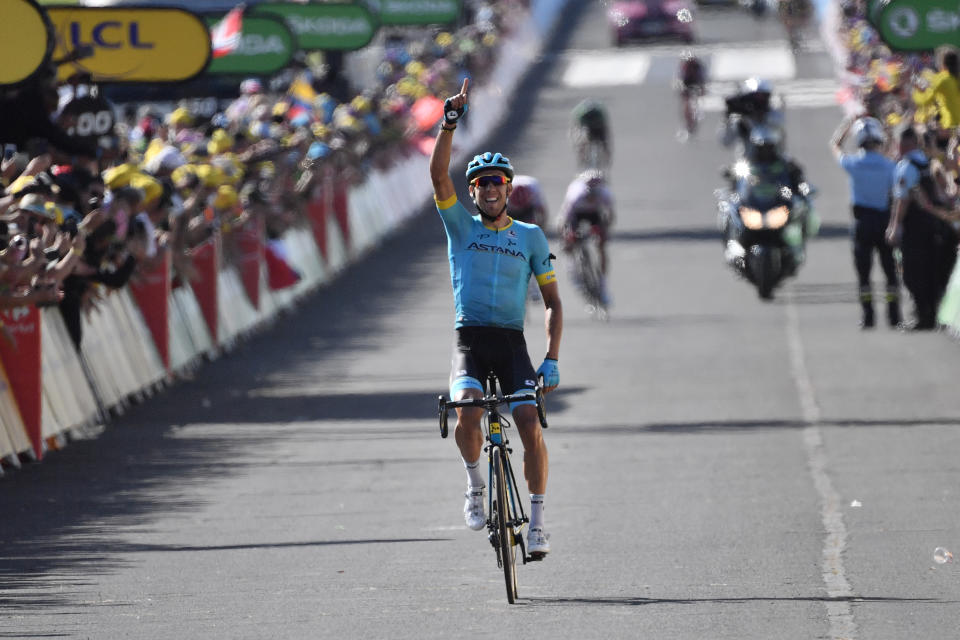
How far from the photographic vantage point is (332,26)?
91.8 feet

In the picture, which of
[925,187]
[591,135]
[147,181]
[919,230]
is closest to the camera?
[147,181]

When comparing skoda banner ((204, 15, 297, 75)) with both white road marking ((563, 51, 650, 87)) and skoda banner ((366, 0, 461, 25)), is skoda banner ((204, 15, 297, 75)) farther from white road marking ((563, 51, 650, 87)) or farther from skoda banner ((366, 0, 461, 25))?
white road marking ((563, 51, 650, 87))

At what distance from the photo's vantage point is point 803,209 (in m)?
22.9

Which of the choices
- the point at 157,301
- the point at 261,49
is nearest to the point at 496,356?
the point at 157,301

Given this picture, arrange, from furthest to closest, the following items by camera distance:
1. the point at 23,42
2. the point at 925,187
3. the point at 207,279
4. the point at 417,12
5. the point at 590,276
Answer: the point at 417,12, the point at 590,276, the point at 207,279, the point at 925,187, the point at 23,42

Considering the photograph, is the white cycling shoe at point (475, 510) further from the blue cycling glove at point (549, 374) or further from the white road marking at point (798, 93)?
the white road marking at point (798, 93)

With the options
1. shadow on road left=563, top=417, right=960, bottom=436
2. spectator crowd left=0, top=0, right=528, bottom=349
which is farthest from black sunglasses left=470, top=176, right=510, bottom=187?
shadow on road left=563, top=417, right=960, bottom=436

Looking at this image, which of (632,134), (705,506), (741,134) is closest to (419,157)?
(632,134)

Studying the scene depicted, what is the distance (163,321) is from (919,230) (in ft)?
23.5

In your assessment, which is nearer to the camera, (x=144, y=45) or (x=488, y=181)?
(x=488, y=181)

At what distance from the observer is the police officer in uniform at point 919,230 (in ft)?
66.6

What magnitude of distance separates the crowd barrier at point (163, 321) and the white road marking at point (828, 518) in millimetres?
5024

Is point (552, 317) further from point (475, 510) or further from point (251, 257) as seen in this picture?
point (251, 257)

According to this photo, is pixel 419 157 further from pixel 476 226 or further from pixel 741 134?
pixel 476 226
